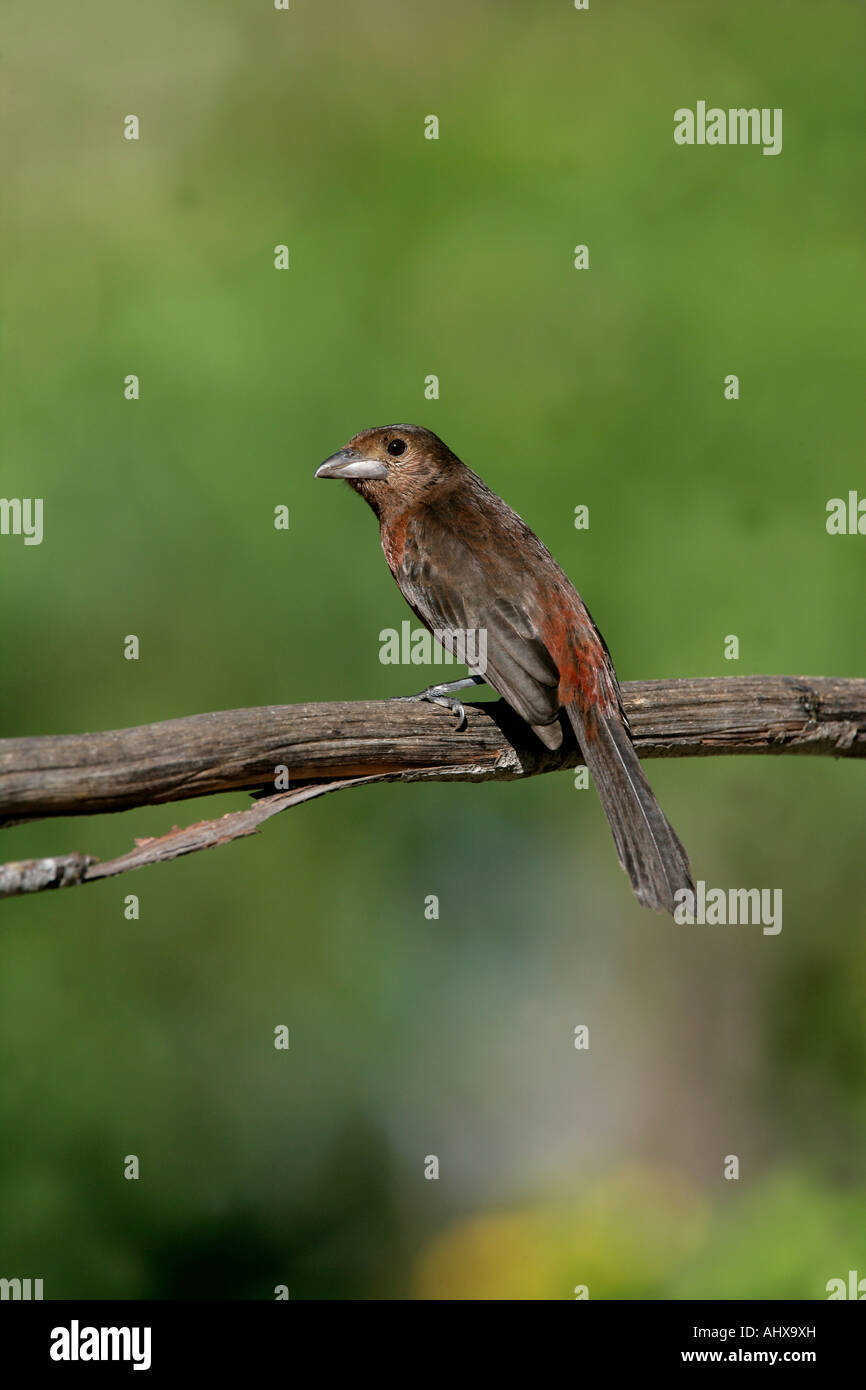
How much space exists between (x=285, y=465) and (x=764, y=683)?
2470 mm

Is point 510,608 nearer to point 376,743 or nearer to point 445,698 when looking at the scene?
point 445,698

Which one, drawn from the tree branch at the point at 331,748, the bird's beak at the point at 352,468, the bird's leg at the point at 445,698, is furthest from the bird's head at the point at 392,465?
the tree branch at the point at 331,748


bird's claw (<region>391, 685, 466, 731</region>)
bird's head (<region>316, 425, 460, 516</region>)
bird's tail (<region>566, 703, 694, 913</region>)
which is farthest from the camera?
bird's head (<region>316, 425, 460, 516</region>)

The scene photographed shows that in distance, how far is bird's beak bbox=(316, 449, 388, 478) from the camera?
454 centimetres

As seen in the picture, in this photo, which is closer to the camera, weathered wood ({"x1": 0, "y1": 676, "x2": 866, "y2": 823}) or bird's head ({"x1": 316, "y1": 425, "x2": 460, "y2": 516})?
weathered wood ({"x1": 0, "y1": 676, "x2": 866, "y2": 823})

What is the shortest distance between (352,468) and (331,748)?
1.56 m

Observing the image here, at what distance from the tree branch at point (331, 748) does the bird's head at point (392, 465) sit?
1.03 m

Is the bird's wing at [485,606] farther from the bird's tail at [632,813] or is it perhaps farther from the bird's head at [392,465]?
the bird's head at [392,465]

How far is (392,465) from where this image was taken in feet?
14.9

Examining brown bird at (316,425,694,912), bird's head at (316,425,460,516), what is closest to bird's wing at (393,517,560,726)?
brown bird at (316,425,694,912)

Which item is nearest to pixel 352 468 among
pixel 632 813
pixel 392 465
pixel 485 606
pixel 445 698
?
pixel 392 465

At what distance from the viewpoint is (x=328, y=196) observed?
614 cm

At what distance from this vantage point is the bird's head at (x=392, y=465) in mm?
4535

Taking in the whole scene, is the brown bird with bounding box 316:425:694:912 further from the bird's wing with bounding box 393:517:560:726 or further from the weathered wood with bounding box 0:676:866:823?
the weathered wood with bounding box 0:676:866:823
